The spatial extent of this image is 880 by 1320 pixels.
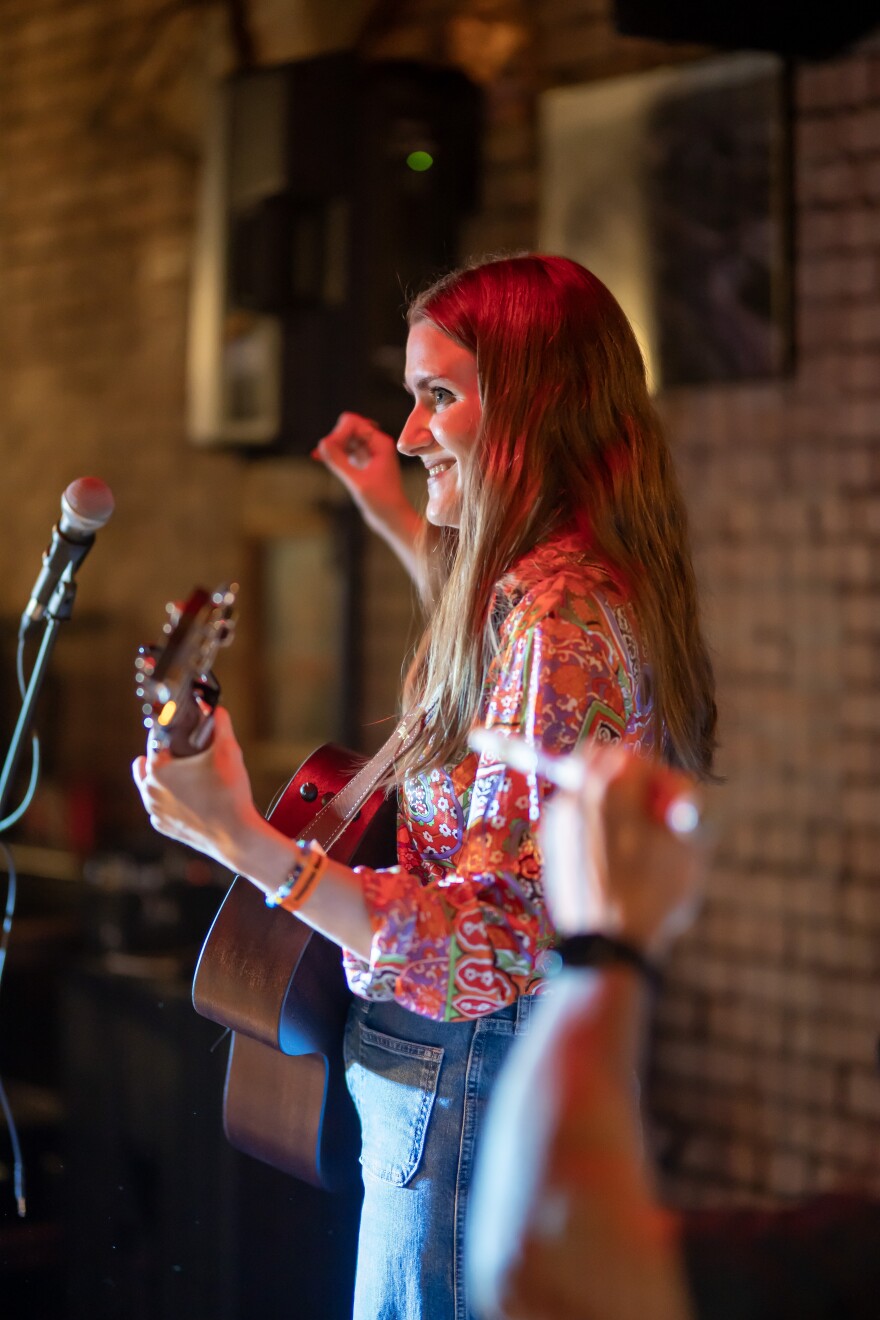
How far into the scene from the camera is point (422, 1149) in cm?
139

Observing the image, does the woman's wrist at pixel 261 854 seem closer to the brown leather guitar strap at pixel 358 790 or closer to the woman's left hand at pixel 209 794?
the woman's left hand at pixel 209 794

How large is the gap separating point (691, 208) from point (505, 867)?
2300 millimetres

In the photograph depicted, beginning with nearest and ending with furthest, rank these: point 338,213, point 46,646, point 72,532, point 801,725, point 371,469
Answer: point 72,532 < point 46,646 < point 371,469 < point 801,725 < point 338,213

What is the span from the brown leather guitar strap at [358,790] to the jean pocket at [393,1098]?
0.21 m

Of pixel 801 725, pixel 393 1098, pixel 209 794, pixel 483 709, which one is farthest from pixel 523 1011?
pixel 801 725

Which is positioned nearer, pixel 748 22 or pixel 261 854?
pixel 261 854

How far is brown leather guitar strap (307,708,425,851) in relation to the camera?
60.2 inches

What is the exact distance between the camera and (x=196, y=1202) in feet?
7.77

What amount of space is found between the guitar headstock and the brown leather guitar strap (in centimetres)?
35

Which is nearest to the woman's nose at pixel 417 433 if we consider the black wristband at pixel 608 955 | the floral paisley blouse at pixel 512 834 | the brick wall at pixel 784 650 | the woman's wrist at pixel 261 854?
the floral paisley blouse at pixel 512 834

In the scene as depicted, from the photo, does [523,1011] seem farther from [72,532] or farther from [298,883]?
[72,532]

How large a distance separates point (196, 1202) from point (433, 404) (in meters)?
1.45

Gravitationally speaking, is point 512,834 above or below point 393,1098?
→ above

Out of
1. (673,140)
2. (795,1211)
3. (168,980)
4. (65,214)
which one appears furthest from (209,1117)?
(65,214)
